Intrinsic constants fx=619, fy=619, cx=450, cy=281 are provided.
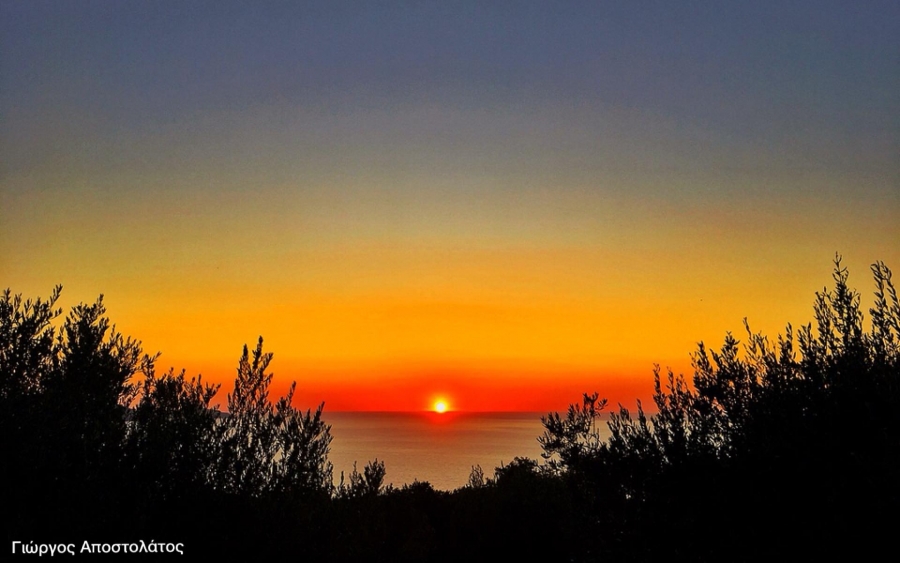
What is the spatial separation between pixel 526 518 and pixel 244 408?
10.0 meters

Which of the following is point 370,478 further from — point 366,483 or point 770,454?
point 770,454

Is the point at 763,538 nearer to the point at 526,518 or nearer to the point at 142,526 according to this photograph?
the point at 142,526

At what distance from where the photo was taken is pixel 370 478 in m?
13.8

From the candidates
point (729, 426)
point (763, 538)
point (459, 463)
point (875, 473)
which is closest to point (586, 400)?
point (729, 426)

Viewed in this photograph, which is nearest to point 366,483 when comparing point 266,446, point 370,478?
point 370,478

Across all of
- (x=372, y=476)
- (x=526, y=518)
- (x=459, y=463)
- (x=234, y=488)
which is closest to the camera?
(x=234, y=488)

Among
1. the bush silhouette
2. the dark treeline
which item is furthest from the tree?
the bush silhouette

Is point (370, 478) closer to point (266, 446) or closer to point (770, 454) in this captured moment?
point (266, 446)

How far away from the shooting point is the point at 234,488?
10062 mm

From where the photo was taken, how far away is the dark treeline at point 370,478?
796 cm

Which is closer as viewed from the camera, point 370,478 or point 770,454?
point 770,454

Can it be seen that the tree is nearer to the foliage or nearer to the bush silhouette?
the foliage

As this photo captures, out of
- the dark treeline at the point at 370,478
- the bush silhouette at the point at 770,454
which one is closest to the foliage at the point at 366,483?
the dark treeline at the point at 370,478

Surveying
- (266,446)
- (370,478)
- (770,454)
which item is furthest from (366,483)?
(770,454)
